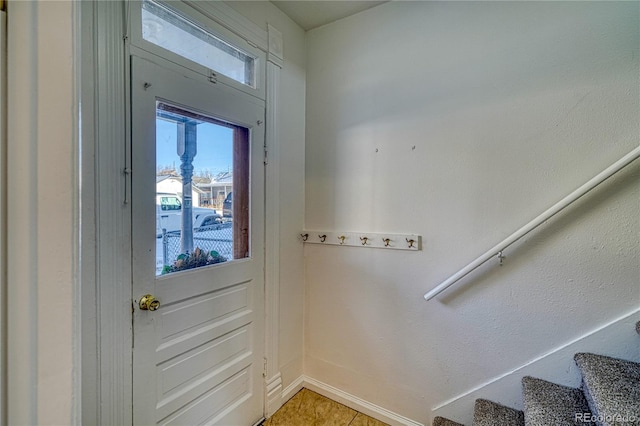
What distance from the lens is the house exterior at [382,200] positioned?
0.41 m

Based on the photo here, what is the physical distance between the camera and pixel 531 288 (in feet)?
4.50

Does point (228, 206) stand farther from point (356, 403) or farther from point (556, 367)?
point (556, 367)

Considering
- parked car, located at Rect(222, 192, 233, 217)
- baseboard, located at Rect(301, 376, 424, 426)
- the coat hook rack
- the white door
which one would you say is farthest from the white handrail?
parked car, located at Rect(222, 192, 233, 217)

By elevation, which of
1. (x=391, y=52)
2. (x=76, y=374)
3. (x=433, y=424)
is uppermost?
(x=391, y=52)

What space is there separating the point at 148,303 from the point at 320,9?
→ 6.43ft

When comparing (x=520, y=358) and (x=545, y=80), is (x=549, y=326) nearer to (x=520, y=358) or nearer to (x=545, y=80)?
(x=520, y=358)

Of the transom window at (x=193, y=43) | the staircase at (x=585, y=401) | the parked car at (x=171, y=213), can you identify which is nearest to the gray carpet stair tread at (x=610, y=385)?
the staircase at (x=585, y=401)

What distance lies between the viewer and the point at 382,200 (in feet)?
5.76

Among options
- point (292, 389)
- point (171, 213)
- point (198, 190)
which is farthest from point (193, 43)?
point (292, 389)

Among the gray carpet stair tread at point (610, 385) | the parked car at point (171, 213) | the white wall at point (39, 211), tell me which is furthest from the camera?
the parked car at point (171, 213)

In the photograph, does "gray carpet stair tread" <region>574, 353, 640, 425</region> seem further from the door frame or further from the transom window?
the transom window

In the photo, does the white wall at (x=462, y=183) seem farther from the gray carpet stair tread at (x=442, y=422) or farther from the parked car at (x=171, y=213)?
the parked car at (x=171, y=213)

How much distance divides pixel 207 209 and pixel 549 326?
1782 millimetres

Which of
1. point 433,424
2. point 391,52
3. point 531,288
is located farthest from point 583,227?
point 391,52
